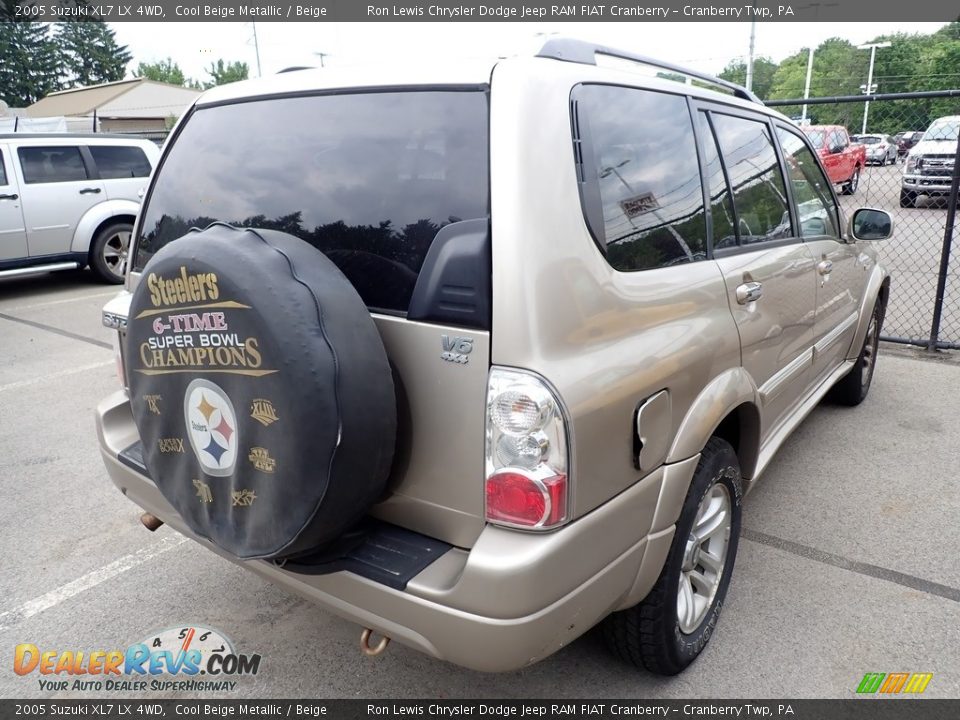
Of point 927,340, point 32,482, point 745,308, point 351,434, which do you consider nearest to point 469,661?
point 351,434

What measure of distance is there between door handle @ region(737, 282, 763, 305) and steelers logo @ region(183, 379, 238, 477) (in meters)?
1.68

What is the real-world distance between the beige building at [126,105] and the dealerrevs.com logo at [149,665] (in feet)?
124

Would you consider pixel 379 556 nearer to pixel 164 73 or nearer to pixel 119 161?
pixel 119 161

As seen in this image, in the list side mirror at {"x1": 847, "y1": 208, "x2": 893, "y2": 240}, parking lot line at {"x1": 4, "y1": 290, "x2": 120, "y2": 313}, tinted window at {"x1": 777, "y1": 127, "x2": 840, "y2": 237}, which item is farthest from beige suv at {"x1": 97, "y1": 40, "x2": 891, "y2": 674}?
parking lot line at {"x1": 4, "y1": 290, "x2": 120, "y2": 313}

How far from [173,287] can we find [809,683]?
2312 millimetres

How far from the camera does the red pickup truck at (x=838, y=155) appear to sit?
51.0 feet

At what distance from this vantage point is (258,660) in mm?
2496

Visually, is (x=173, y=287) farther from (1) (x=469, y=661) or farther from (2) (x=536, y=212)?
(1) (x=469, y=661)

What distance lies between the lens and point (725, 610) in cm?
272

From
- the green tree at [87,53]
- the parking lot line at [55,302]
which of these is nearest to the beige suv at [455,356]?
the parking lot line at [55,302]

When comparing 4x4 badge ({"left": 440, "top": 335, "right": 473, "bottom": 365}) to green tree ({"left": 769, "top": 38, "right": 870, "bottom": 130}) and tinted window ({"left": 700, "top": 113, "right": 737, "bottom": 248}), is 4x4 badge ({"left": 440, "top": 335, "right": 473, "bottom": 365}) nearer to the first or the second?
tinted window ({"left": 700, "top": 113, "right": 737, "bottom": 248})

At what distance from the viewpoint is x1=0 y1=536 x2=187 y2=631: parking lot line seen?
2.76m

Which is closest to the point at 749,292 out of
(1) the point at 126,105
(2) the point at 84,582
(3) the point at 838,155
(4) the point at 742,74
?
(2) the point at 84,582

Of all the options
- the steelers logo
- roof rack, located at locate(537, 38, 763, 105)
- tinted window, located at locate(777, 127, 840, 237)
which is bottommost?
the steelers logo
